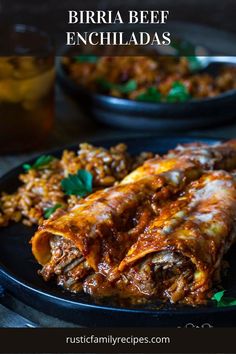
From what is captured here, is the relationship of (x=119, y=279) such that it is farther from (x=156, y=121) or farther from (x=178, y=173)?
(x=156, y=121)

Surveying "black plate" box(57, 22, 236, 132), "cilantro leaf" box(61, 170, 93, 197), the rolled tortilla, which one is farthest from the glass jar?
the rolled tortilla

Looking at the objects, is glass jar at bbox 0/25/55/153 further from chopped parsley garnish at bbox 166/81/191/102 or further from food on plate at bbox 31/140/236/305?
food on plate at bbox 31/140/236/305

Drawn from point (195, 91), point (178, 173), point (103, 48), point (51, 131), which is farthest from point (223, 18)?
point (178, 173)

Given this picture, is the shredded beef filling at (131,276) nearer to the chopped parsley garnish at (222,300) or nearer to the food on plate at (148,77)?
the chopped parsley garnish at (222,300)

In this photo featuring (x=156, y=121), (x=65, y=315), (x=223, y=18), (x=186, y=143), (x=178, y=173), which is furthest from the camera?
(x=223, y=18)

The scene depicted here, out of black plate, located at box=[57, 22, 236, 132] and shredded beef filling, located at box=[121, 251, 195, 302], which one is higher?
shredded beef filling, located at box=[121, 251, 195, 302]
